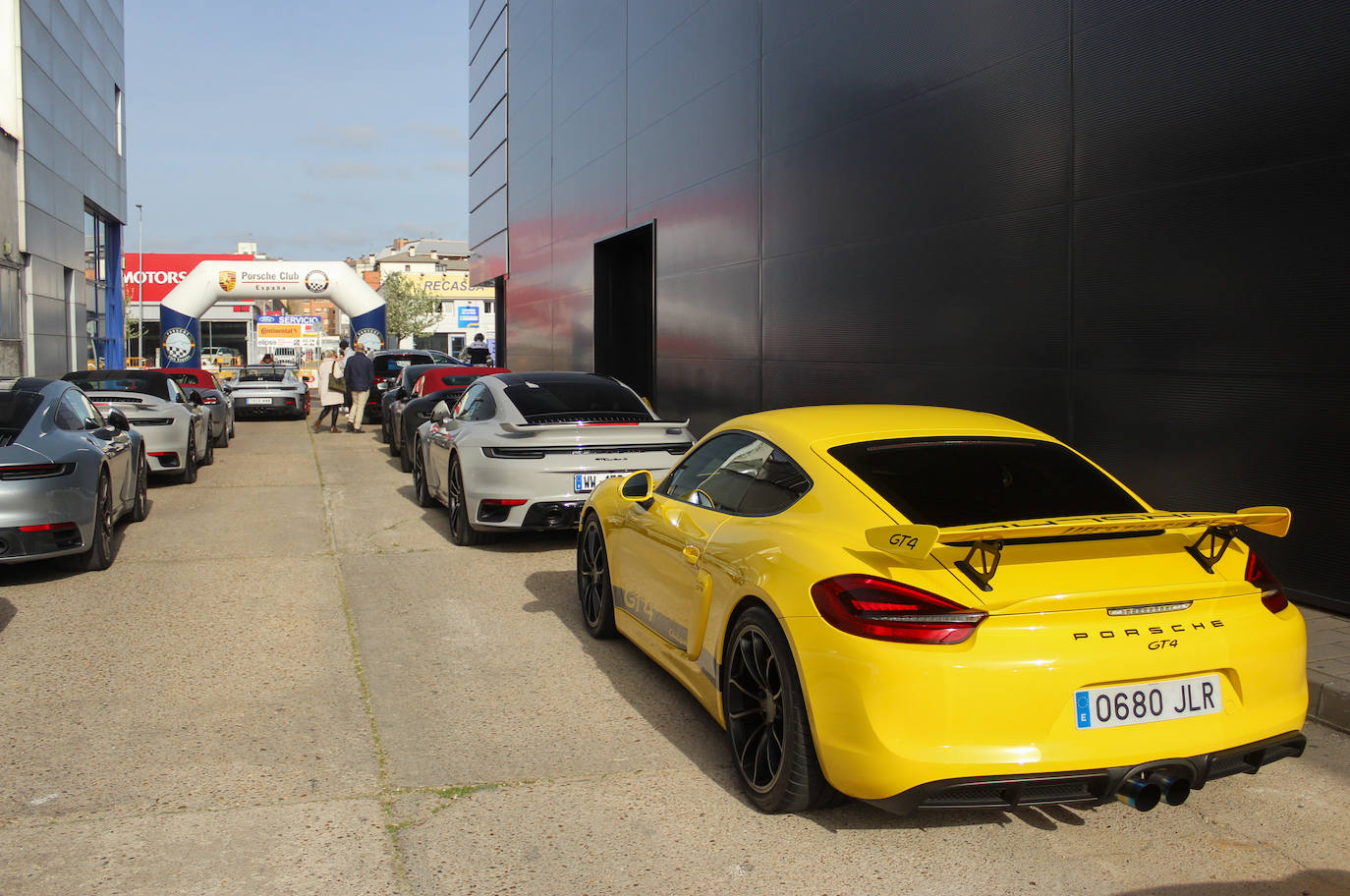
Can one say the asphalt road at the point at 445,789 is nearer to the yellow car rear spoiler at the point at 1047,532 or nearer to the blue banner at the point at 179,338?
the yellow car rear spoiler at the point at 1047,532

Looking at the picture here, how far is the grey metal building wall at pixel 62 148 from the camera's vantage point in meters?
24.0

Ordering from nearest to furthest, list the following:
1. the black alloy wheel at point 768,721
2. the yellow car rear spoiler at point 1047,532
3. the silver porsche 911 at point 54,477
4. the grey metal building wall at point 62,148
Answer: the yellow car rear spoiler at point 1047,532 < the black alloy wheel at point 768,721 < the silver porsche 911 at point 54,477 < the grey metal building wall at point 62,148

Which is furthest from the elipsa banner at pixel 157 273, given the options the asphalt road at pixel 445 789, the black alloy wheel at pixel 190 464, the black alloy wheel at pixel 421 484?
the asphalt road at pixel 445 789

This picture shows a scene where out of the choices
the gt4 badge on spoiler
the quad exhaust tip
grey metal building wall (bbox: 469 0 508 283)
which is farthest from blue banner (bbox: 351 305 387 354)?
the quad exhaust tip

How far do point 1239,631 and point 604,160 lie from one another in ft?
59.8

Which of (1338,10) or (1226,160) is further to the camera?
(1226,160)

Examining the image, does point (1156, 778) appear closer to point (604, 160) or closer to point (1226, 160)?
point (1226, 160)

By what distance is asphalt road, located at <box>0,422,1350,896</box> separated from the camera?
340 centimetres

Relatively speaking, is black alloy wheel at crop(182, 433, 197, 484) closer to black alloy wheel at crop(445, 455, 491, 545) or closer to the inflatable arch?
black alloy wheel at crop(445, 455, 491, 545)

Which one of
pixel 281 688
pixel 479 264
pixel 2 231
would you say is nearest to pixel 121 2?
pixel 479 264

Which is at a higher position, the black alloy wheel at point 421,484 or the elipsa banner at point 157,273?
the elipsa banner at point 157,273

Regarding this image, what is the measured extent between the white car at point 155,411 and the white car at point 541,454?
528 centimetres

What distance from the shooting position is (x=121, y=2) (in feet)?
119

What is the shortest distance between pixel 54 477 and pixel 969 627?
654 centimetres
